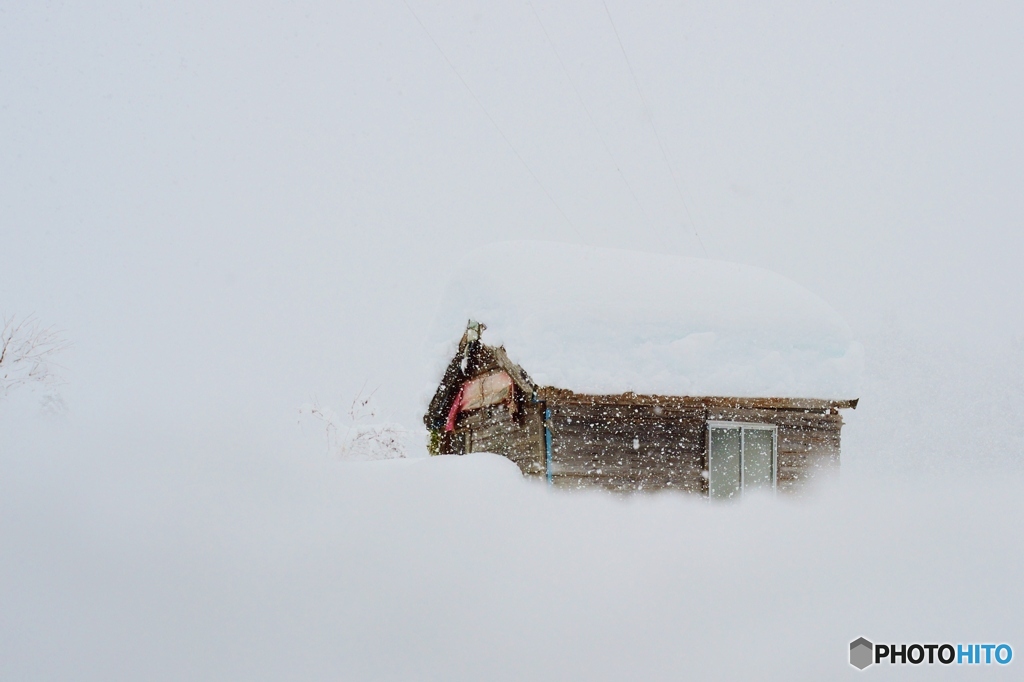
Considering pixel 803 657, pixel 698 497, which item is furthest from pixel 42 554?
pixel 698 497

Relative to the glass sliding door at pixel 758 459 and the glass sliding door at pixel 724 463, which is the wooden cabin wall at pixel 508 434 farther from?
the glass sliding door at pixel 758 459

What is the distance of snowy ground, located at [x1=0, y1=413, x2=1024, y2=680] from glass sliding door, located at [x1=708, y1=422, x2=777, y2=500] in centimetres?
451

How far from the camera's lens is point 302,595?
353 centimetres

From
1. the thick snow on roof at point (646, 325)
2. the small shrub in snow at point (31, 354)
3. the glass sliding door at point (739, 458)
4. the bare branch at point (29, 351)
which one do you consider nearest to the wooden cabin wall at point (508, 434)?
the thick snow on roof at point (646, 325)

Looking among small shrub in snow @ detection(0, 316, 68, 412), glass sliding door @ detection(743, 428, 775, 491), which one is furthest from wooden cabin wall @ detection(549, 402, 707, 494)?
small shrub in snow @ detection(0, 316, 68, 412)

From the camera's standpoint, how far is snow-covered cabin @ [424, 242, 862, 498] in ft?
27.8

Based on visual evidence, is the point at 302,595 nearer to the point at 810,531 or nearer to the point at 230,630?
the point at 230,630

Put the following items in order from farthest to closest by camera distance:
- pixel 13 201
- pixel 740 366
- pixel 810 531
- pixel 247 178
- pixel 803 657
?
1. pixel 247 178
2. pixel 13 201
3. pixel 740 366
4. pixel 810 531
5. pixel 803 657

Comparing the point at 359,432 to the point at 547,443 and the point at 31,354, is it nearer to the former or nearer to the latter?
the point at 31,354

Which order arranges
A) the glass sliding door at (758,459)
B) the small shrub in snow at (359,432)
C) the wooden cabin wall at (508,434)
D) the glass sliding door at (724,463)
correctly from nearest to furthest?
1. the wooden cabin wall at (508,434)
2. the glass sliding door at (724,463)
3. the glass sliding door at (758,459)
4. the small shrub in snow at (359,432)

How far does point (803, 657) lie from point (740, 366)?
6.20 meters

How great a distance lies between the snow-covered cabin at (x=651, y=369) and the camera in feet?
27.8

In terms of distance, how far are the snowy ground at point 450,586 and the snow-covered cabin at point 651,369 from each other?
379cm

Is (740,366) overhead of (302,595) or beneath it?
overhead
